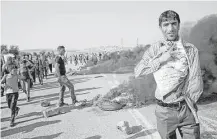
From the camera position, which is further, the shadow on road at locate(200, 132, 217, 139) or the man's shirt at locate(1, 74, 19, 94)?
the man's shirt at locate(1, 74, 19, 94)

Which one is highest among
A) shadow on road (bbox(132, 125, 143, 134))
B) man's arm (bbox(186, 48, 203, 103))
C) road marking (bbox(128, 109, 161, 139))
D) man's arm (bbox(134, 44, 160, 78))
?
man's arm (bbox(134, 44, 160, 78))

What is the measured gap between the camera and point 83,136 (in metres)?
4.59

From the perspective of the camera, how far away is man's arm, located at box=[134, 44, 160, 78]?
2.21 metres

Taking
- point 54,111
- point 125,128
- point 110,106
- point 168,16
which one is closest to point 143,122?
point 125,128

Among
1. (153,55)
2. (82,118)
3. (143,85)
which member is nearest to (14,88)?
(82,118)

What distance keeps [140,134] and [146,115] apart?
125 cm

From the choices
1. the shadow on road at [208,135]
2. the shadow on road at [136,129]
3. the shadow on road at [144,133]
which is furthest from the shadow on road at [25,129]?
the shadow on road at [208,135]

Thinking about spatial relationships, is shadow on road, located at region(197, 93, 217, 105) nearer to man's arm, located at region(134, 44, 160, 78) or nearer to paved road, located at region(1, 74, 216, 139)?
paved road, located at region(1, 74, 216, 139)

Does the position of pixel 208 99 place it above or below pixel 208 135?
above

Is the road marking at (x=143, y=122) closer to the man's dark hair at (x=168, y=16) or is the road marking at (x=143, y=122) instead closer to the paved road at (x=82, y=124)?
the paved road at (x=82, y=124)

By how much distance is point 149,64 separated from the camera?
2.26m

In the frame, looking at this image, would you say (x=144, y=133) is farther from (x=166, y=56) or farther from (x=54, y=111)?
(x=54, y=111)

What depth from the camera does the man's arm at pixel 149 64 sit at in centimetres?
221

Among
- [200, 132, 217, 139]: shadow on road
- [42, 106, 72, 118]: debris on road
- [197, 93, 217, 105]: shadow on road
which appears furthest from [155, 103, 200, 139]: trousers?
[42, 106, 72, 118]: debris on road
